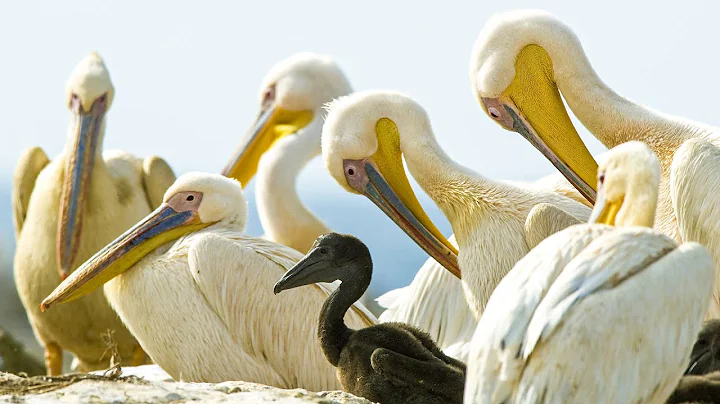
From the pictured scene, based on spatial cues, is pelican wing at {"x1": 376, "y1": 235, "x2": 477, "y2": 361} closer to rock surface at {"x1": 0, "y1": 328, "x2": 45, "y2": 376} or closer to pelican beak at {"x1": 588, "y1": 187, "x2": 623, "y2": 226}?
pelican beak at {"x1": 588, "y1": 187, "x2": 623, "y2": 226}

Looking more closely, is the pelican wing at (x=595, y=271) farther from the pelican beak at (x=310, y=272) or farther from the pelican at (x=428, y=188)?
the pelican beak at (x=310, y=272)

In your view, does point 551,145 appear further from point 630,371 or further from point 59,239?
point 59,239

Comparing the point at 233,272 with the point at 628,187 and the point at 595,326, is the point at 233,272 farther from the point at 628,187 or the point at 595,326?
the point at 595,326

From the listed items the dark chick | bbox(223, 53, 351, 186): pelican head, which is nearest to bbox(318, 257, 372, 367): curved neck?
the dark chick

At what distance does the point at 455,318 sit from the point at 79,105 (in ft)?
13.0

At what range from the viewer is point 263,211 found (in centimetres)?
786

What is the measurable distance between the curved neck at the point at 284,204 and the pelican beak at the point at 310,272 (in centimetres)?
243

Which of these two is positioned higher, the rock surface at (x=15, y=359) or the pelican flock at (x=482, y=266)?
the pelican flock at (x=482, y=266)

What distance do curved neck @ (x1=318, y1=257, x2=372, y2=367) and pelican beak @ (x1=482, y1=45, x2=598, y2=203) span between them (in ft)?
3.22

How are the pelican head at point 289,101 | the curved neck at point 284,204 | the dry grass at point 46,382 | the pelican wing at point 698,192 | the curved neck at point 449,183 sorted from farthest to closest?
the pelican head at point 289,101 → the curved neck at point 284,204 → the curved neck at point 449,183 → the pelican wing at point 698,192 → the dry grass at point 46,382

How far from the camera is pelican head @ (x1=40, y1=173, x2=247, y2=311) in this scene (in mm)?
6230

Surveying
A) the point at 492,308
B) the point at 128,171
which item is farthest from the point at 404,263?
the point at 492,308

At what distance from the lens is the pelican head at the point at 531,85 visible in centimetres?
575

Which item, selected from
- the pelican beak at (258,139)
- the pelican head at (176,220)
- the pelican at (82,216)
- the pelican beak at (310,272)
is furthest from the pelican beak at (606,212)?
the pelican at (82,216)
